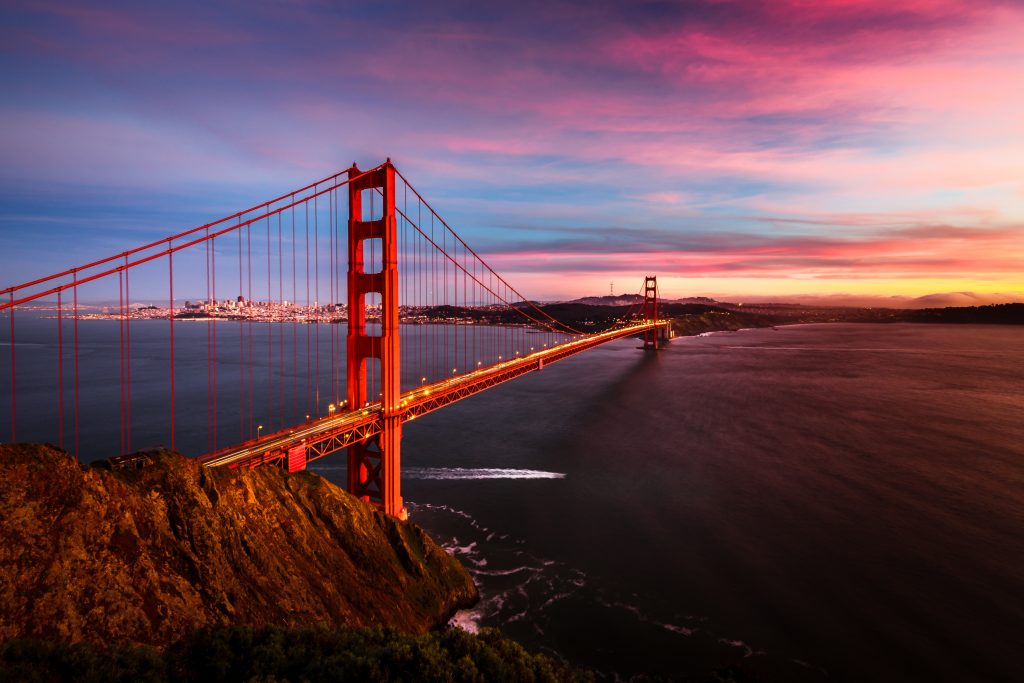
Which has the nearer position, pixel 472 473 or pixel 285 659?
pixel 285 659

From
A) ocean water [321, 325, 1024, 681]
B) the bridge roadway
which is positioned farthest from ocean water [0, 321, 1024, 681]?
the bridge roadway

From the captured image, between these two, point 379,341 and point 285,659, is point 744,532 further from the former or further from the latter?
point 285,659

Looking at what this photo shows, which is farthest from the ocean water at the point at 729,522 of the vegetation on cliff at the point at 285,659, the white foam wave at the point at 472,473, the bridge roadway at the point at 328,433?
the vegetation on cliff at the point at 285,659

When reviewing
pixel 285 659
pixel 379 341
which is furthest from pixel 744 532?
pixel 285 659

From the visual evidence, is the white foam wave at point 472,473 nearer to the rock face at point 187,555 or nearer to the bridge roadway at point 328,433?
the bridge roadway at point 328,433

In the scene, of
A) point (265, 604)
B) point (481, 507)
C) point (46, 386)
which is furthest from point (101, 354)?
point (265, 604)

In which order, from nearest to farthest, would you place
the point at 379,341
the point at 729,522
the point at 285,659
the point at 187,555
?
the point at 285,659 < the point at 187,555 < the point at 379,341 < the point at 729,522
